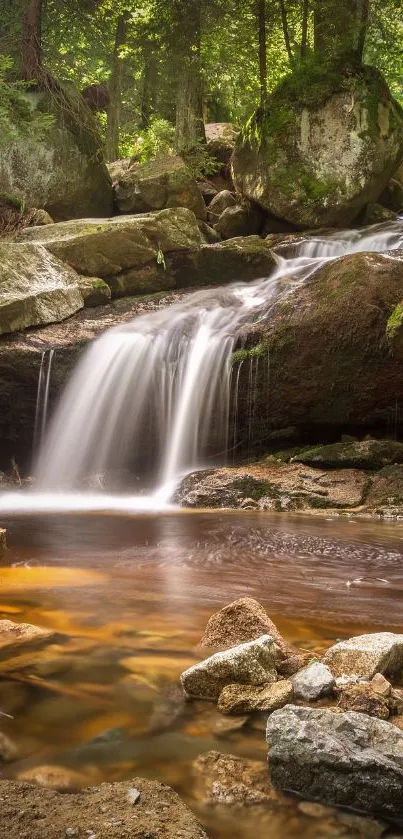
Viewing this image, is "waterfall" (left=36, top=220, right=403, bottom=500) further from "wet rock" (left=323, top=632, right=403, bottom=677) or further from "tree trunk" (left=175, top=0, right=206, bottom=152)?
"tree trunk" (left=175, top=0, right=206, bottom=152)

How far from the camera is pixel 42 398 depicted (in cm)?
1063

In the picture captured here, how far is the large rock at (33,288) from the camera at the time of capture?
35.2 feet

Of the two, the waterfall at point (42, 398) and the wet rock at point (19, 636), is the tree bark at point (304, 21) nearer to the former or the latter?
the waterfall at point (42, 398)

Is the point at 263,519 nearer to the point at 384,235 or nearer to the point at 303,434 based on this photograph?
the point at 303,434

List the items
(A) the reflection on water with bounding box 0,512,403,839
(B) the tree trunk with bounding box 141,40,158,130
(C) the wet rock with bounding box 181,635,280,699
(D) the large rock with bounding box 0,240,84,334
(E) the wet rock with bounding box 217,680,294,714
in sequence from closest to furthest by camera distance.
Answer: (A) the reflection on water with bounding box 0,512,403,839, (E) the wet rock with bounding box 217,680,294,714, (C) the wet rock with bounding box 181,635,280,699, (D) the large rock with bounding box 0,240,84,334, (B) the tree trunk with bounding box 141,40,158,130

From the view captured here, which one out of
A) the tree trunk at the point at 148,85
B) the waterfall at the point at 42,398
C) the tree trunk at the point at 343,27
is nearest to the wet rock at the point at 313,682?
the waterfall at the point at 42,398

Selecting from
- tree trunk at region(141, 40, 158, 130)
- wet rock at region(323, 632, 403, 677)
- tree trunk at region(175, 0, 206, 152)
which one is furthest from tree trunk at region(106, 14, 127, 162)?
wet rock at region(323, 632, 403, 677)

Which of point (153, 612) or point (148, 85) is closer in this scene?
point (153, 612)

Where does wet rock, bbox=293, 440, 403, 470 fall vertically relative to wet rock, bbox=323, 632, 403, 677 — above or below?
below

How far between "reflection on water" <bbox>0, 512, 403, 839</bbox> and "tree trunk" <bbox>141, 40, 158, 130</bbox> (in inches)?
625

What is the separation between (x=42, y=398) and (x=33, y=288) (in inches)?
80.4

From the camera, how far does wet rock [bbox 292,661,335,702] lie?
237cm

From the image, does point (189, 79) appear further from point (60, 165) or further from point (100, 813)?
point (100, 813)

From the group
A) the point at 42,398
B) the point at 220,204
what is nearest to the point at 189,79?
the point at 220,204
